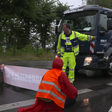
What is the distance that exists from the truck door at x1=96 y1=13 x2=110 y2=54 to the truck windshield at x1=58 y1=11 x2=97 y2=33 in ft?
1.04

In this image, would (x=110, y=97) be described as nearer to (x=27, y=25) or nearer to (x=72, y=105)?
(x=72, y=105)

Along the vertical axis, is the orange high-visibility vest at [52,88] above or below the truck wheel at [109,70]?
above

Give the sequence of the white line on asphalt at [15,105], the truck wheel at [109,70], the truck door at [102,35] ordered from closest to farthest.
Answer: the white line on asphalt at [15,105], the truck door at [102,35], the truck wheel at [109,70]

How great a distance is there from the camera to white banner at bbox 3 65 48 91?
15.8ft

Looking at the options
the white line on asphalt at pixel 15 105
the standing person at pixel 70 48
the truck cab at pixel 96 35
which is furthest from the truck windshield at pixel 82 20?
the white line on asphalt at pixel 15 105

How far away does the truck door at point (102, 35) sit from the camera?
6709 mm

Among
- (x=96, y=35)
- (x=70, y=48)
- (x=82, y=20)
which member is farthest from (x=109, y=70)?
(x=70, y=48)

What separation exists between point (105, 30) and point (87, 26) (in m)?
0.75

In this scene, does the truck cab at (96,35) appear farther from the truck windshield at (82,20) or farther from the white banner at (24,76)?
the white banner at (24,76)

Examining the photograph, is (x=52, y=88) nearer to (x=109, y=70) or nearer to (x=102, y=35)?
(x=102, y=35)

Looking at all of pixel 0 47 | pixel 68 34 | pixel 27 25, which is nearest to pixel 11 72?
pixel 68 34

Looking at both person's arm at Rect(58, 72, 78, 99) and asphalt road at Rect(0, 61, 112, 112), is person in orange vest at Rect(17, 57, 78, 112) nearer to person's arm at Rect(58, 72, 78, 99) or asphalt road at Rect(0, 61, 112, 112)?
person's arm at Rect(58, 72, 78, 99)

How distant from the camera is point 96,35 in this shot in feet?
21.7

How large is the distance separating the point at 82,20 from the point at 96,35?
35.5 inches
